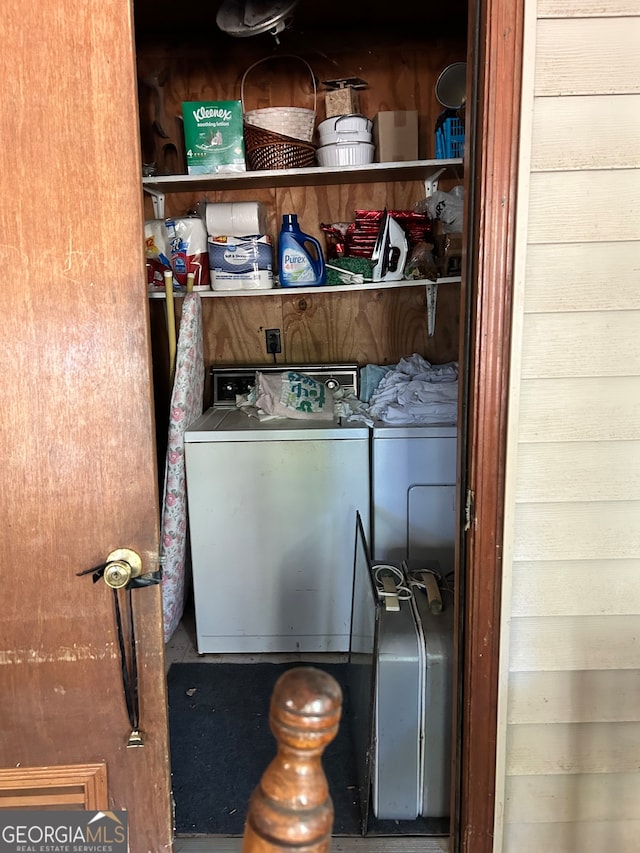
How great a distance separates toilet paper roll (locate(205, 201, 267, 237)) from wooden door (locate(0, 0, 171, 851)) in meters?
1.38

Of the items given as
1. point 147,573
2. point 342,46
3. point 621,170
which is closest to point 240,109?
point 342,46

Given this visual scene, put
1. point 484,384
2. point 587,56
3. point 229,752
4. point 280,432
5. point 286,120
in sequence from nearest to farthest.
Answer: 1. point 587,56
2. point 484,384
3. point 229,752
4. point 280,432
5. point 286,120

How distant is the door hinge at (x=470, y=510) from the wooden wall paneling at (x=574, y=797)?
559 millimetres

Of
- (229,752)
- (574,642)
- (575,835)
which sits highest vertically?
(574,642)

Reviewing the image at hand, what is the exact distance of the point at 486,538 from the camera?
3.98ft

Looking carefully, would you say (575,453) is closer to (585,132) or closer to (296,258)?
(585,132)

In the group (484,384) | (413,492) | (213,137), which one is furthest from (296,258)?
(484,384)

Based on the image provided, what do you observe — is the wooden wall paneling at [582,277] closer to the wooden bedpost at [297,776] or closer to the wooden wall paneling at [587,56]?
the wooden wall paneling at [587,56]

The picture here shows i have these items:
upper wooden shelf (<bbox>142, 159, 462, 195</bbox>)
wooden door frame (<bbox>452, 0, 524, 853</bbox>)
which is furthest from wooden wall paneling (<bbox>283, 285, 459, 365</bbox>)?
wooden door frame (<bbox>452, 0, 524, 853</bbox>)

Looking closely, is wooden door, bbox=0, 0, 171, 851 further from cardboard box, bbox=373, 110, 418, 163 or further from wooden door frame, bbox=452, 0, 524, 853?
cardboard box, bbox=373, 110, 418, 163

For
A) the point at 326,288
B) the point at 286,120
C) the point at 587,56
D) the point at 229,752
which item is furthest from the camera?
the point at 326,288

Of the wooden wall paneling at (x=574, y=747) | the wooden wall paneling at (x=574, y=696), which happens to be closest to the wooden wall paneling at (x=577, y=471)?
the wooden wall paneling at (x=574, y=696)

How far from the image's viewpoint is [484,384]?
1167 mm

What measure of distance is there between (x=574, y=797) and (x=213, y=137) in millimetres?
2329
